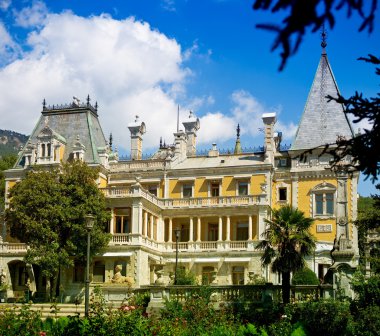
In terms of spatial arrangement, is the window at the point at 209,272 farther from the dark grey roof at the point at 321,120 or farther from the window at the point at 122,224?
the dark grey roof at the point at 321,120

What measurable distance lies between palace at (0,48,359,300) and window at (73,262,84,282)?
0.07 metres

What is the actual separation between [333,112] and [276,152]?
544cm

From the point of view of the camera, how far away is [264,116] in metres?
54.9

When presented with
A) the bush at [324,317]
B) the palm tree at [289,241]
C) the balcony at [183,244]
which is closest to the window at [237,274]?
the balcony at [183,244]

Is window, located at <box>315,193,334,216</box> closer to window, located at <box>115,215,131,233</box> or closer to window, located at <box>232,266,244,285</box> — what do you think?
window, located at <box>232,266,244,285</box>

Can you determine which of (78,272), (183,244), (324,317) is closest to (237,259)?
(183,244)

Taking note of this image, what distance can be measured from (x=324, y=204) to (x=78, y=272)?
1878cm

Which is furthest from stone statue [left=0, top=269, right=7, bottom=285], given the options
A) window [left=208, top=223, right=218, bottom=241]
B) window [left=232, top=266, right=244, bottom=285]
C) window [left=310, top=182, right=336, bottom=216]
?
window [left=310, top=182, right=336, bottom=216]

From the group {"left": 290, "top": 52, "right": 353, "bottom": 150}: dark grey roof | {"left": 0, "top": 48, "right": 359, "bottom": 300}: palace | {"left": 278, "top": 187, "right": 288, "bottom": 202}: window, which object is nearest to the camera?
{"left": 0, "top": 48, "right": 359, "bottom": 300}: palace

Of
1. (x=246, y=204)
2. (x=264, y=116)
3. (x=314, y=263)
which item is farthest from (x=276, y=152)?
(x=314, y=263)

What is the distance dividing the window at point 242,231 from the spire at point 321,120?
747cm

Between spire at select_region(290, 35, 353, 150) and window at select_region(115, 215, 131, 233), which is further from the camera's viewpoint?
spire at select_region(290, 35, 353, 150)

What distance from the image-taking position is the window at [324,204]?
170ft

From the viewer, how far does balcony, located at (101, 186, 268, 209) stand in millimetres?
49812
